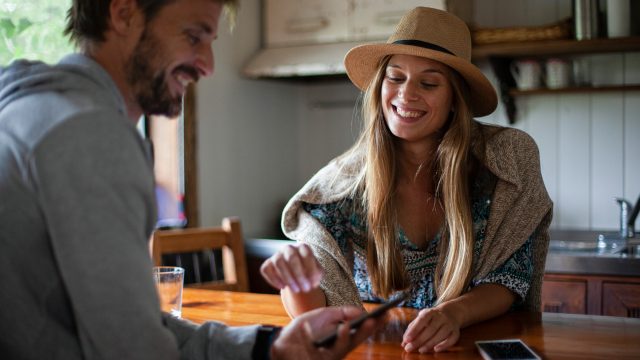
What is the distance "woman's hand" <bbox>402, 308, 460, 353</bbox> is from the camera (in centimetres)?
131

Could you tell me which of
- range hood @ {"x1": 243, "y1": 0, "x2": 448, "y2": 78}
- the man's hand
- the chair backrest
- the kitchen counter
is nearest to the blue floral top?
the chair backrest

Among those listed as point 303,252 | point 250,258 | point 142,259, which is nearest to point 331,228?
point 303,252

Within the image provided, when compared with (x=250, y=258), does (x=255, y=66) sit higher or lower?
higher

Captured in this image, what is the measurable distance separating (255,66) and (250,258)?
90 cm

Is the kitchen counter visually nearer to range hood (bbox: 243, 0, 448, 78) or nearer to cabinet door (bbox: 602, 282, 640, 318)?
cabinet door (bbox: 602, 282, 640, 318)

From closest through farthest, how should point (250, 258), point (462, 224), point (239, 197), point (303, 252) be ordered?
point (303, 252), point (462, 224), point (250, 258), point (239, 197)

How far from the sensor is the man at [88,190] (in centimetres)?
84

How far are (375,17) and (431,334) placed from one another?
225cm

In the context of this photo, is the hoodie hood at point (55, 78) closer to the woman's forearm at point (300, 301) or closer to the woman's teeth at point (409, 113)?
the woman's forearm at point (300, 301)

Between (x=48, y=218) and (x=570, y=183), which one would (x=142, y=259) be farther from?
(x=570, y=183)

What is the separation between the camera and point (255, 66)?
137 inches

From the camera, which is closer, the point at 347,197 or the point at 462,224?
the point at 462,224

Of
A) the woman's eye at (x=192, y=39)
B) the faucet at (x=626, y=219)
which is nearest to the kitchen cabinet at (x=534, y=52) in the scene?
the faucet at (x=626, y=219)

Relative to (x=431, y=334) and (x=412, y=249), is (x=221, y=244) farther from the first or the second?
(x=431, y=334)
